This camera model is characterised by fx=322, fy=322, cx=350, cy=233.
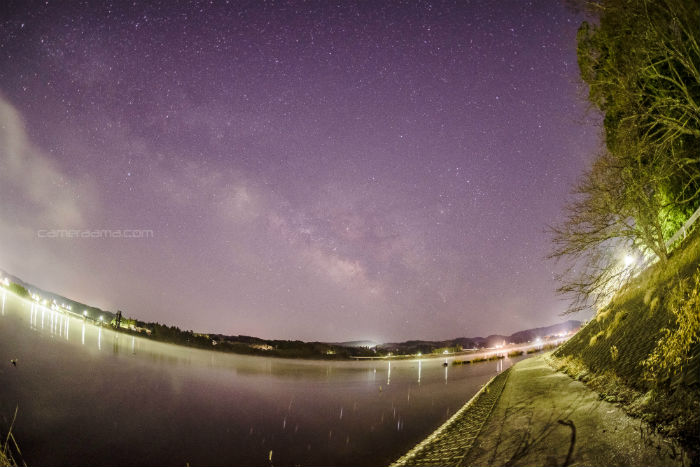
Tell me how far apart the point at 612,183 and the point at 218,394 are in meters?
34.1

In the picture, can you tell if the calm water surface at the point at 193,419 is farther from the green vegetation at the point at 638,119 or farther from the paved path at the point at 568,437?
the green vegetation at the point at 638,119

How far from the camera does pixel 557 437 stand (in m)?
7.61

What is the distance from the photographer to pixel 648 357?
28.0ft

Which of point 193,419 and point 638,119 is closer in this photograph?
point 638,119

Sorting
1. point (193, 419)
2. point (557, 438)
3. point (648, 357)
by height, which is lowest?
point (193, 419)

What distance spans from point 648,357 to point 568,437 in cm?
343

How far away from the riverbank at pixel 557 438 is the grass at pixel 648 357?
0.33 meters

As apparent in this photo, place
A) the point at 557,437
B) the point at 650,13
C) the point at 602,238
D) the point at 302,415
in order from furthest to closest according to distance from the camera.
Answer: the point at 302,415 < the point at 602,238 < the point at 650,13 < the point at 557,437

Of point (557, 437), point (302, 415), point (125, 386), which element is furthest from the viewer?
point (125, 386)

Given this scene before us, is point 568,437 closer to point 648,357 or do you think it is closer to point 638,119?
point 648,357

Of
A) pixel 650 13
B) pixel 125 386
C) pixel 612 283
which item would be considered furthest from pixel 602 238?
pixel 125 386

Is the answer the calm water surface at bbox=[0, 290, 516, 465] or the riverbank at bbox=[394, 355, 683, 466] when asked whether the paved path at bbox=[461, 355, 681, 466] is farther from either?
the calm water surface at bbox=[0, 290, 516, 465]

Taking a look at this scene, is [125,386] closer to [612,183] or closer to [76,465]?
[76,465]

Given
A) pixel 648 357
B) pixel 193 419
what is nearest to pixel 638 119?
pixel 648 357
